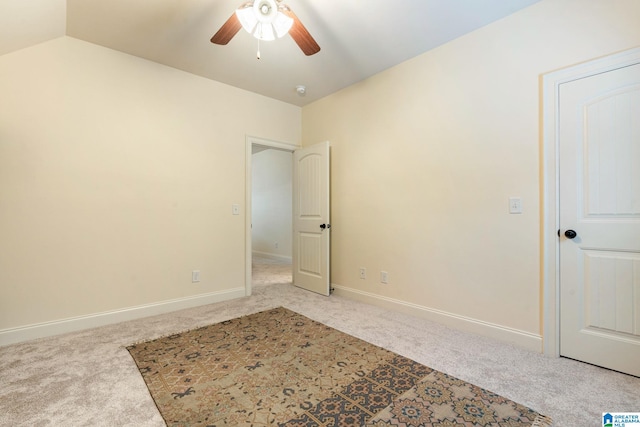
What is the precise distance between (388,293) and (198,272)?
2.24 metres

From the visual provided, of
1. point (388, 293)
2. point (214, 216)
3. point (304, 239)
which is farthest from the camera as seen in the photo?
point (304, 239)

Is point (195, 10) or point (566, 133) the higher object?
point (195, 10)

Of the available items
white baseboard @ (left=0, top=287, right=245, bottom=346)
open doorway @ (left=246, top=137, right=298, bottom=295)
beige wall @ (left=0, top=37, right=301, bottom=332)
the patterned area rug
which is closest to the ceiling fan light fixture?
beige wall @ (left=0, top=37, right=301, bottom=332)

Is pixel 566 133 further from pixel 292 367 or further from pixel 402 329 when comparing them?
Result: pixel 292 367

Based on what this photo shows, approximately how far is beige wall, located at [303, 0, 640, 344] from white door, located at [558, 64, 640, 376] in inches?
7.1

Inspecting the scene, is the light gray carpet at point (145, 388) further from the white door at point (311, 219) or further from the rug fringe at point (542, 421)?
the white door at point (311, 219)

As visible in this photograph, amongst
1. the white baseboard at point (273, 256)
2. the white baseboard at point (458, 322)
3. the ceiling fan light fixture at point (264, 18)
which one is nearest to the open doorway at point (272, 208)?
the white baseboard at point (273, 256)

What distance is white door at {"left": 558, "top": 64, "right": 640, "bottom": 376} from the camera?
73.4 inches

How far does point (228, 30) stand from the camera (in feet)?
6.40

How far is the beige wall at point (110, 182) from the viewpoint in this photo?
7.91 ft

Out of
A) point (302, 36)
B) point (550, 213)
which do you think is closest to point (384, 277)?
point (550, 213)

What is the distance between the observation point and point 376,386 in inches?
68.7

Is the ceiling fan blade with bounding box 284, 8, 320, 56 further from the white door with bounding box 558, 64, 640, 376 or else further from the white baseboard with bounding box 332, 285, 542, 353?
the white baseboard with bounding box 332, 285, 542, 353

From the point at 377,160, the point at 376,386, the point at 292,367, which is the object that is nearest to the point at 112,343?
the point at 292,367
